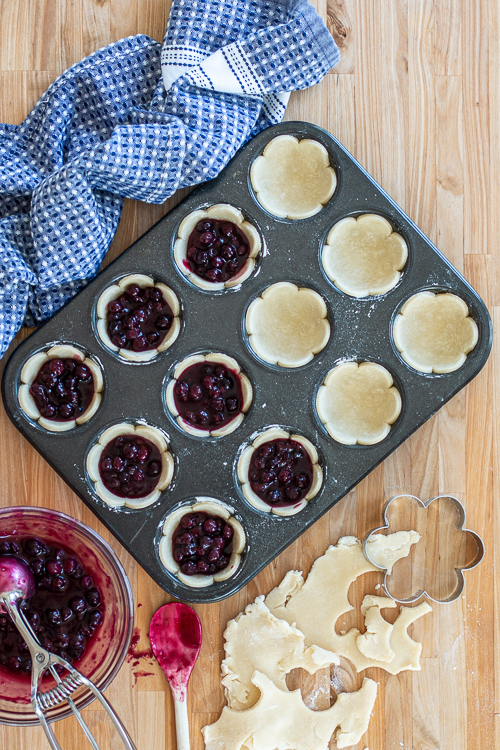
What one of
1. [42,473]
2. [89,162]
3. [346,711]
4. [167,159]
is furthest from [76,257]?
[346,711]

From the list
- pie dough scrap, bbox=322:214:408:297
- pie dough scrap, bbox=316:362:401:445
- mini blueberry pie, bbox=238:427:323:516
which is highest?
pie dough scrap, bbox=322:214:408:297

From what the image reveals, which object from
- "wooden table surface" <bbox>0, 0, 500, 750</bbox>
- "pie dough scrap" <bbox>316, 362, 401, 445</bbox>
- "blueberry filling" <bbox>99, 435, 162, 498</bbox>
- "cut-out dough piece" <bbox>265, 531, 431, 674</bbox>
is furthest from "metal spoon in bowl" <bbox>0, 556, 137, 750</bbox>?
"pie dough scrap" <bbox>316, 362, 401, 445</bbox>

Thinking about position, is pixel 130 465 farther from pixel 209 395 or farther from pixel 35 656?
pixel 35 656

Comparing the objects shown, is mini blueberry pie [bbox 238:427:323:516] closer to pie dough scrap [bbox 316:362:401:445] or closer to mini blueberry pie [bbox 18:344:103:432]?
pie dough scrap [bbox 316:362:401:445]

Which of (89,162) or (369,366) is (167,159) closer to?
(89,162)

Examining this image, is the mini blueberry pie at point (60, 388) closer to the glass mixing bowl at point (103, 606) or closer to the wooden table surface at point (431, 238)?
the wooden table surface at point (431, 238)

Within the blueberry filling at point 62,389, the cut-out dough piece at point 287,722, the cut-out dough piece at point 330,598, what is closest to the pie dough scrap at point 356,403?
the cut-out dough piece at point 330,598
